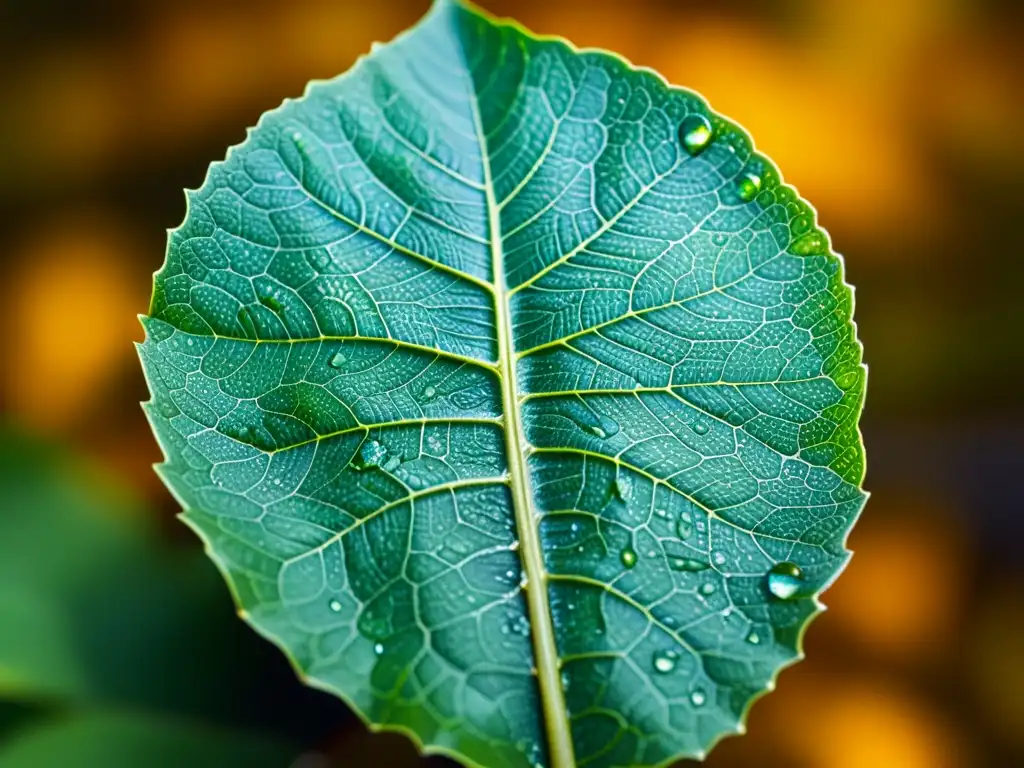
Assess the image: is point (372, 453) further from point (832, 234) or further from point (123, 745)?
point (832, 234)

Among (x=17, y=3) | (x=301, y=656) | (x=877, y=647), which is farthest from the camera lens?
(x=17, y=3)

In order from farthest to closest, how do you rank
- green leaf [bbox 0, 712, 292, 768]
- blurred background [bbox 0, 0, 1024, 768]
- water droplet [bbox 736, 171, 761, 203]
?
1. blurred background [bbox 0, 0, 1024, 768]
2. green leaf [bbox 0, 712, 292, 768]
3. water droplet [bbox 736, 171, 761, 203]

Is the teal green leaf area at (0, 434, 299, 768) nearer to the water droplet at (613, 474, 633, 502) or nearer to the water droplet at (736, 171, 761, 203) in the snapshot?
the water droplet at (613, 474, 633, 502)

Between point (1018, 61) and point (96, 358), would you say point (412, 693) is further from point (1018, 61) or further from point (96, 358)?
point (1018, 61)

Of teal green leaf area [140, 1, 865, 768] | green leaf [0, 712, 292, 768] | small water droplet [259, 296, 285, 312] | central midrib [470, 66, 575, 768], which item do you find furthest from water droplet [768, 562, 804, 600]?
green leaf [0, 712, 292, 768]

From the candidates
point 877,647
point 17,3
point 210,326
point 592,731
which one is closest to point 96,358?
point 17,3

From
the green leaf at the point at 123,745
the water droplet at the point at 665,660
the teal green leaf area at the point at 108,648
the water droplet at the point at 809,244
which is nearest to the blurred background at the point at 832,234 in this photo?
the teal green leaf area at the point at 108,648

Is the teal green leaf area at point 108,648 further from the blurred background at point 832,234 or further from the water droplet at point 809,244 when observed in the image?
the water droplet at point 809,244

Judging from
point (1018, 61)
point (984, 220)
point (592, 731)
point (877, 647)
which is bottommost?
point (877, 647)
